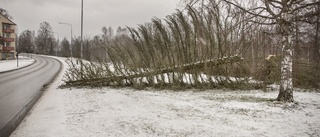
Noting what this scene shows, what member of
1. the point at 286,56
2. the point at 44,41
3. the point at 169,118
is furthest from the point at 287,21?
the point at 44,41

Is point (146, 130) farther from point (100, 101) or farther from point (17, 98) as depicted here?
point (17, 98)

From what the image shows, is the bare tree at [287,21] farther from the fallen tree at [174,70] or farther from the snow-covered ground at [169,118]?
the fallen tree at [174,70]

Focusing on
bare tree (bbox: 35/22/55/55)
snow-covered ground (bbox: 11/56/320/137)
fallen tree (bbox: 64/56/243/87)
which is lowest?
snow-covered ground (bbox: 11/56/320/137)

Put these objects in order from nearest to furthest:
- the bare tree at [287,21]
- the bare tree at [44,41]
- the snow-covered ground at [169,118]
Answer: the snow-covered ground at [169,118] → the bare tree at [287,21] → the bare tree at [44,41]

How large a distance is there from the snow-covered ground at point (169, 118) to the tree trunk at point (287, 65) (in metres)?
0.51

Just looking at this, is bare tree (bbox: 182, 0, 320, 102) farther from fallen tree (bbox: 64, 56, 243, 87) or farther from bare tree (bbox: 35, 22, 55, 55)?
bare tree (bbox: 35, 22, 55, 55)

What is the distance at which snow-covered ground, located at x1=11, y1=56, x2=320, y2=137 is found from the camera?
625 cm

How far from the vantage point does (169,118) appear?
748 centimetres

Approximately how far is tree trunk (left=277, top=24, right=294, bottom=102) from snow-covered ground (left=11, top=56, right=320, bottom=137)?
505mm

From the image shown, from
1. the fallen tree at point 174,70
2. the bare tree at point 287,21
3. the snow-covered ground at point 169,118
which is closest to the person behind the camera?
the snow-covered ground at point 169,118

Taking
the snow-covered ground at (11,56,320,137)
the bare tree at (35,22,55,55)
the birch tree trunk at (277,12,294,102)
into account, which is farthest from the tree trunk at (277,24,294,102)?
the bare tree at (35,22,55,55)

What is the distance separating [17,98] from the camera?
11.6 m

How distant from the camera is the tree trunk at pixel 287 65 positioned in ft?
31.9

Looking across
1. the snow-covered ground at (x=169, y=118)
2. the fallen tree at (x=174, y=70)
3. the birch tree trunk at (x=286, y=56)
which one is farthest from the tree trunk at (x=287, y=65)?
the fallen tree at (x=174, y=70)
